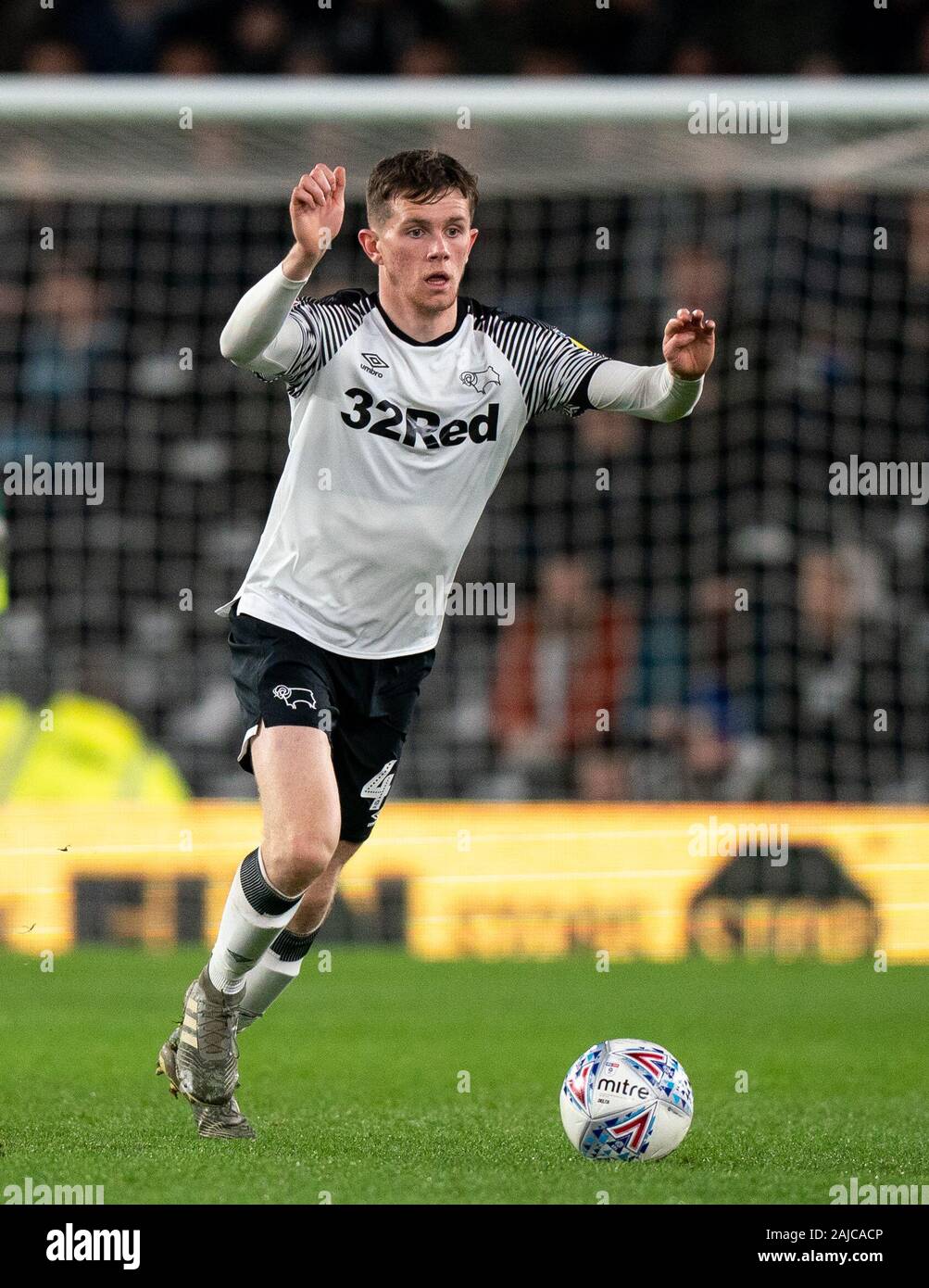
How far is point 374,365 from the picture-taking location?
5562mm

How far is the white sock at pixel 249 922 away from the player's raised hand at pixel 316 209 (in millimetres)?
1676

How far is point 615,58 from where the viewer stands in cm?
1588

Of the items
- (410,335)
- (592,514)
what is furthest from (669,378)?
(592,514)

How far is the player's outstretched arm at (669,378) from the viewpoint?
531cm

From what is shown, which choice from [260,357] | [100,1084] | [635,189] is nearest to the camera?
[260,357]

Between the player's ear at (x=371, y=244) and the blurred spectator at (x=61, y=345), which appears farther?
the blurred spectator at (x=61, y=345)

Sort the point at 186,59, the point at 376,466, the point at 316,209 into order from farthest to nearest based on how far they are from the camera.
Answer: the point at 186,59, the point at 376,466, the point at 316,209

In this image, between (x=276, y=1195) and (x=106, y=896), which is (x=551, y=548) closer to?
(x=106, y=896)

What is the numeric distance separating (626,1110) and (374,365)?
217cm

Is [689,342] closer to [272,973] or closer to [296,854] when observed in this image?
[296,854]

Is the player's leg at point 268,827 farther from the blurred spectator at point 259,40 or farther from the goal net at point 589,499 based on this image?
the blurred spectator at point 259,40

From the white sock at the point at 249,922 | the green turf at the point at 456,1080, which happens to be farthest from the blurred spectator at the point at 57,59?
the white sock at the point at 249,922
